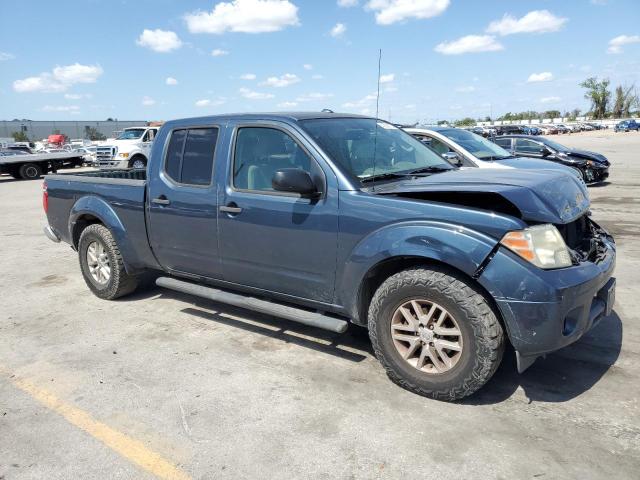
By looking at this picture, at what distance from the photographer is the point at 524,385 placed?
140 inches

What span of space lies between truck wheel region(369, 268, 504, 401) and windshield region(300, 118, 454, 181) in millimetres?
933

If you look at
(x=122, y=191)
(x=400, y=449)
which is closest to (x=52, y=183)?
(x=122, y=191)

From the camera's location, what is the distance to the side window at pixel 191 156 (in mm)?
4496

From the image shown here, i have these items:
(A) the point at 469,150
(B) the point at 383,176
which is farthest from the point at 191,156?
(A) the point at 469,150

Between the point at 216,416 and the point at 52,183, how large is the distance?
4158 millimetres

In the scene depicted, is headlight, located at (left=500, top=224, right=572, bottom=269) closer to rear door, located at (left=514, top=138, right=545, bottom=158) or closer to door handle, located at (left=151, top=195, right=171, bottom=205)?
door handle, located at (left=151, top=195, right=171, bottom=205)

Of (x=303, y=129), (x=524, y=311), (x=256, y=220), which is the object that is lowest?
(x=524, y=311)

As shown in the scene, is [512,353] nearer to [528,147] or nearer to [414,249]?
[414,249]

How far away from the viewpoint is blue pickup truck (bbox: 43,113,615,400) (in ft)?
10.0

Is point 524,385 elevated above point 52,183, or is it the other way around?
point 52,183

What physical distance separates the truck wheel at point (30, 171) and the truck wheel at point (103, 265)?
21562mm

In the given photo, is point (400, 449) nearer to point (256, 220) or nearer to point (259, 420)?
point (259, 420)

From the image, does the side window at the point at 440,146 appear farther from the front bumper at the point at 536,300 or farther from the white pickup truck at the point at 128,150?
the white pickup truck at the point at 128,150

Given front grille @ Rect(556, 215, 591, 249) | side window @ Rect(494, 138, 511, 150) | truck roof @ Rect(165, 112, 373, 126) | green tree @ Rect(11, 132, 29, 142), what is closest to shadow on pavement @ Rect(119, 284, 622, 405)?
front grille @ Rect(556, 215, 591, 249)
